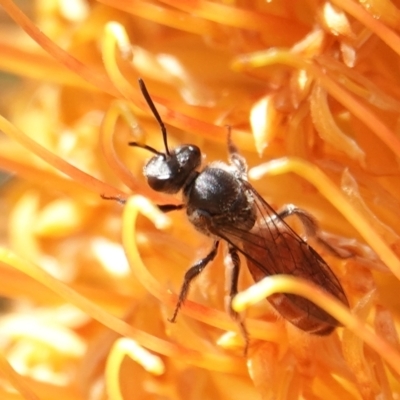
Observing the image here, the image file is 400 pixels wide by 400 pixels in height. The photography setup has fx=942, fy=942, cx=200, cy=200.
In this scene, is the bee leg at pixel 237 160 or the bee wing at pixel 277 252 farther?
the bee leg at pixel 237 160

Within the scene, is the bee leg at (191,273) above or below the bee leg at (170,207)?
below

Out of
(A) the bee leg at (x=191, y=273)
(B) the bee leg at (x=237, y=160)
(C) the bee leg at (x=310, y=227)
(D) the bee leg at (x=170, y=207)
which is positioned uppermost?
(B) the bee leg at (x=237, y=160)

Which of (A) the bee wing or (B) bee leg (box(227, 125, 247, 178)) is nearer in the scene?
(A) the bee wing

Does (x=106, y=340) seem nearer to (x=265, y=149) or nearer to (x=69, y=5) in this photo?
(x=265, y=149)

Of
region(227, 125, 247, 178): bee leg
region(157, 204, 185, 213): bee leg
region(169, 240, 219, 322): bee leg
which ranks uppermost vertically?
region(227, 125, 247, 178): bee leg

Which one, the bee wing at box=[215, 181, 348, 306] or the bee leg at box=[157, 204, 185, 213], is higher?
the bee leg at box=[157, 204, 185, 213]

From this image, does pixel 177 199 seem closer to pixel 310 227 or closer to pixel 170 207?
pixel 170 207
